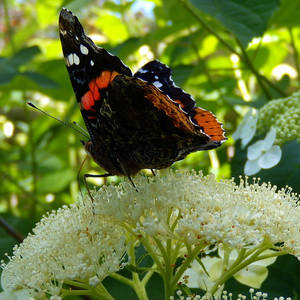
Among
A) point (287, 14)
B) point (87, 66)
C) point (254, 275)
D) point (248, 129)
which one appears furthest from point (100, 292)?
point (287, 14)

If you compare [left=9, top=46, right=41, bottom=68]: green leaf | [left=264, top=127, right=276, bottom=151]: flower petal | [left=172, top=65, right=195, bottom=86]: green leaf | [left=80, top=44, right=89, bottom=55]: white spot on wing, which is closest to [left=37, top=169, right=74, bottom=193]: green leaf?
[left=9, top=46, right=41, bottom=68]: green leaf

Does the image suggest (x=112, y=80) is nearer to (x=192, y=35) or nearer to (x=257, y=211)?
(x=257, y=211)

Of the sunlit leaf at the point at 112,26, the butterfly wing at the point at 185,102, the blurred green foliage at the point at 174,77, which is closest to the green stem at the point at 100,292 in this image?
the blurred green foliage at the point at 174,77

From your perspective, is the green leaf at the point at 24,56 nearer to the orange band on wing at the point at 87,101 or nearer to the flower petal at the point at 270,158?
the orange band on wing at the point at 87,101

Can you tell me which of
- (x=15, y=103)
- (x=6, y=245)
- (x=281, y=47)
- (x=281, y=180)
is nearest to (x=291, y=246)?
(x=281, y=180)

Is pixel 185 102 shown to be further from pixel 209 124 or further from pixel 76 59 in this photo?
pixel 76 59
